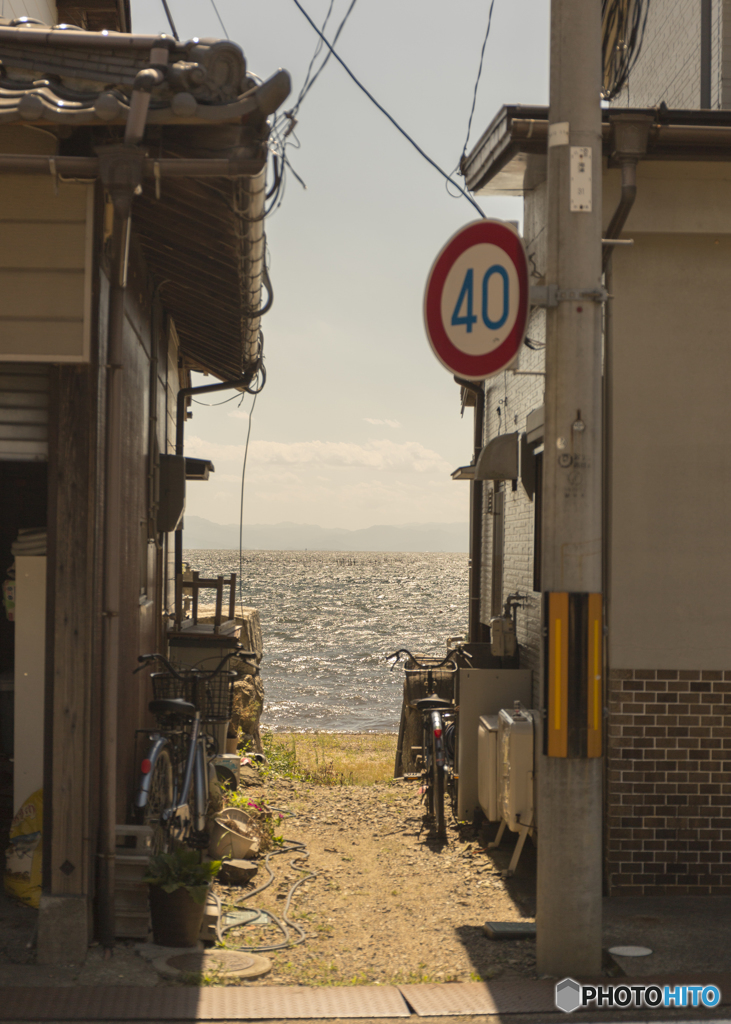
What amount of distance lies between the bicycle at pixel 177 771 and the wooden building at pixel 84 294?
0.35m

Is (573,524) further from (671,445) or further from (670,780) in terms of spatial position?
(670,780)

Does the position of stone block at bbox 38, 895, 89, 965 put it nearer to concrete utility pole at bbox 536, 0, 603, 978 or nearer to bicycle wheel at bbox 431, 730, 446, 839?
concrete utility pole at bbox 536, 0, 603, 978

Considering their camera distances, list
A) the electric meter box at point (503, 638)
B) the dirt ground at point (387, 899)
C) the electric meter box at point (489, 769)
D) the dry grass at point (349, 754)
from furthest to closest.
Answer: the dry grass at point (349, 754), the electric meter box at point (503, 638), the electric meter box at point (489, 769), the dirt ground at point (387, 899)

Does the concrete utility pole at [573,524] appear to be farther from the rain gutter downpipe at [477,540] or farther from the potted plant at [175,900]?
the rain gutter downpipe at [477,540]

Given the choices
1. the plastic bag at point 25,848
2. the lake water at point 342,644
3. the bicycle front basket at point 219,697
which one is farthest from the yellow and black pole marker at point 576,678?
the lake water at point 342,644

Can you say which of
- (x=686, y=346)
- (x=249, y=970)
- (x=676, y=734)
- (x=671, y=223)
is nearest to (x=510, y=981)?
(x=249, y=970)

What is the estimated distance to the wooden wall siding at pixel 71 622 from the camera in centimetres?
512

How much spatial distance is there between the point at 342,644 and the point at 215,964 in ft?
154

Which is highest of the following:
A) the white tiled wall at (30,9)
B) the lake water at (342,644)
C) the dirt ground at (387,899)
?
the white tiled wall at (30,9)

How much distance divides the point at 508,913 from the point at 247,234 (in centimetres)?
490

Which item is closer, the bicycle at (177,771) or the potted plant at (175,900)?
the potted plant at (175,900)

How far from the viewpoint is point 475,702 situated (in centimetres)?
852

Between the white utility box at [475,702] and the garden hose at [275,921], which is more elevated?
the white utility box at [475,702]

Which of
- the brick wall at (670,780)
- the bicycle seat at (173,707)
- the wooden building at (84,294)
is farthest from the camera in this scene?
the bicycle seat at (173,707)
